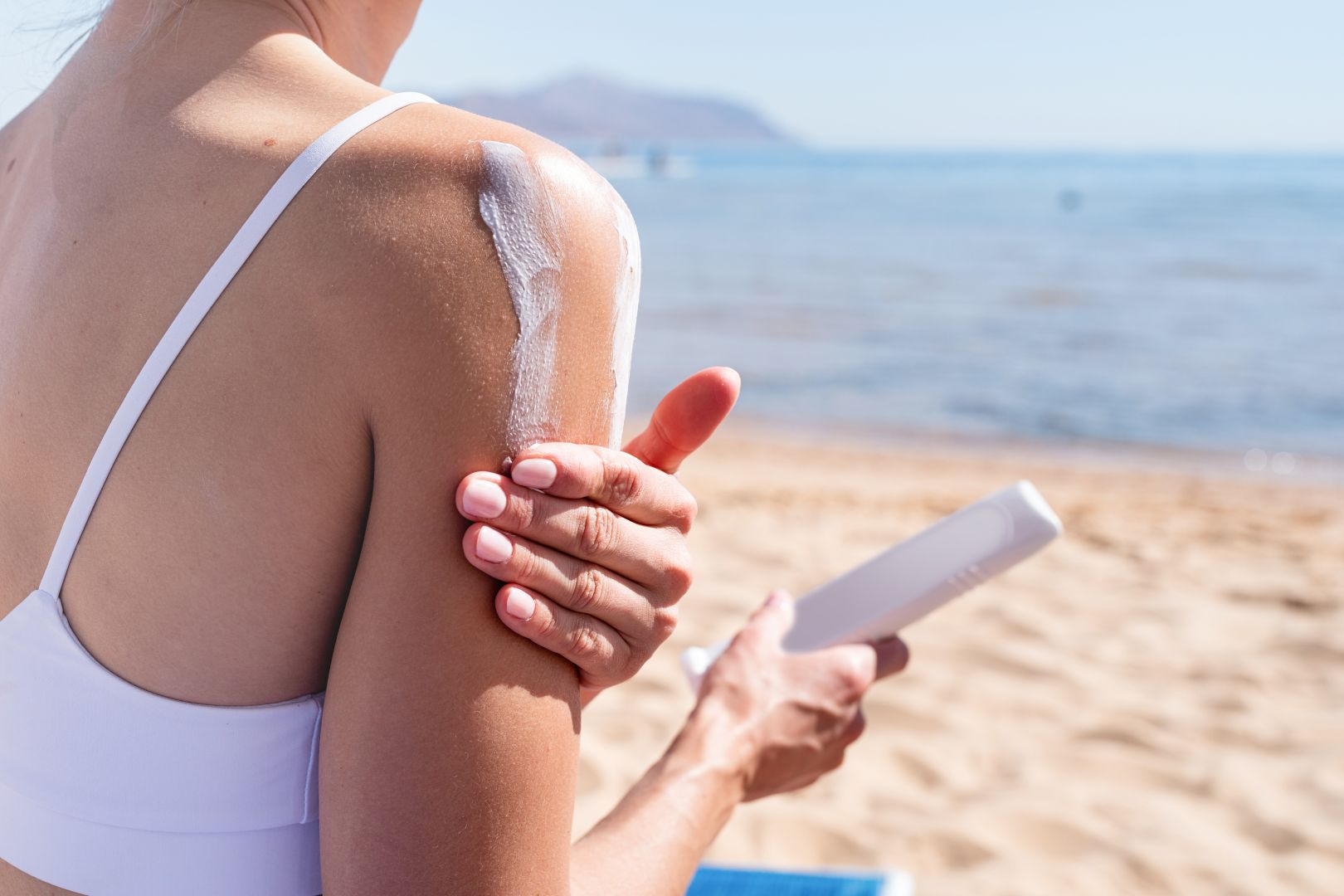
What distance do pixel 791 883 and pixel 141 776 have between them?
1.66 meters

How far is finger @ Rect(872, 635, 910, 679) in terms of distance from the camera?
5.79 ft

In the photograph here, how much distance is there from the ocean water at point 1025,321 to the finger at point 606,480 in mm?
7685

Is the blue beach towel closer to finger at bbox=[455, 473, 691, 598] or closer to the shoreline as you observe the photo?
finger at bbox=[455, 473, 691, 598]

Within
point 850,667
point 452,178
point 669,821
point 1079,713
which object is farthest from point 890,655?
point 1079,713

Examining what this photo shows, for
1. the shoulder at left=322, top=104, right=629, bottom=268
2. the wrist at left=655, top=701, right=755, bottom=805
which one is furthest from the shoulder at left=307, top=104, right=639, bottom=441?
the wrist at left=655, top=701, right=755, bottom=805

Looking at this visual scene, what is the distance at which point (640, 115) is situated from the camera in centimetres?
12694

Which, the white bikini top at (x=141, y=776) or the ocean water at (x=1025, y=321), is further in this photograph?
the ocean water at (x=1025, y=321)

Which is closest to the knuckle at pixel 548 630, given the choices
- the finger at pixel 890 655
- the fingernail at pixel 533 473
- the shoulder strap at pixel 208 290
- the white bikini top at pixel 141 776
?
the fingernail at pixel 533 473

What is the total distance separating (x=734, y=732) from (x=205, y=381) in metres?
0.94

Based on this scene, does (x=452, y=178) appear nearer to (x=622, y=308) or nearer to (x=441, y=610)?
(x=622, y=308)

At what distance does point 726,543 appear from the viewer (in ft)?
17.4

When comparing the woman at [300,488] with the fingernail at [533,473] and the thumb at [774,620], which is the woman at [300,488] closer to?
the fingernail at [533,473]

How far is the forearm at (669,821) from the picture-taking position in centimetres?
121

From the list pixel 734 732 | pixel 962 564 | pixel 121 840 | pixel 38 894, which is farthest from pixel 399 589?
pixel 962 564
